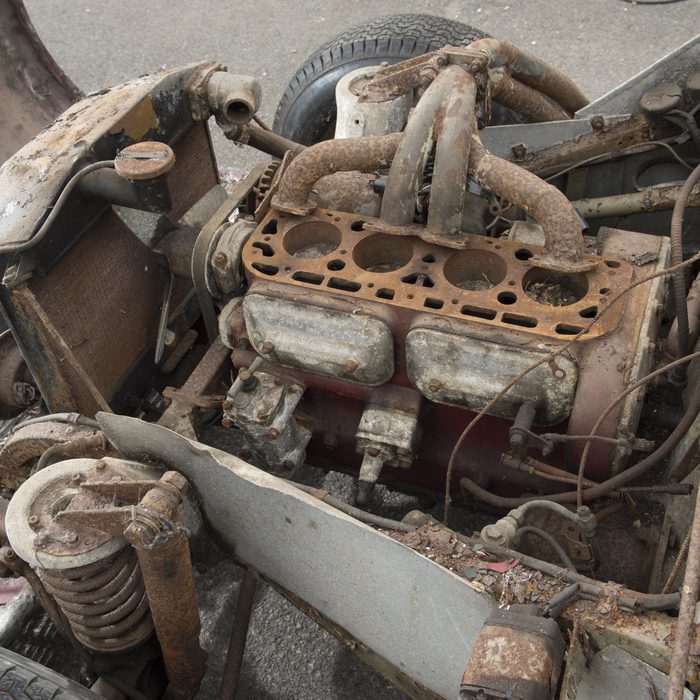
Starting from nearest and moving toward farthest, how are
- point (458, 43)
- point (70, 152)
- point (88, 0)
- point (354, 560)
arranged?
point (354, 560), point (70, 152), point (458, 43), point (88, 0)

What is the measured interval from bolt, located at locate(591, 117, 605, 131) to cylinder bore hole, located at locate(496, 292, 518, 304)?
3.23 ft

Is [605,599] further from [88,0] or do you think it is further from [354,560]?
[88,0]

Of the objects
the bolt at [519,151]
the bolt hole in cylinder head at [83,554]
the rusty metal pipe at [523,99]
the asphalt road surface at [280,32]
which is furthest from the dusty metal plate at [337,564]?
the asphalt road surface at [280,32]

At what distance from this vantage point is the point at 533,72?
2656 mm

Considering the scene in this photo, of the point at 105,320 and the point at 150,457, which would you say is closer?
the point at 150,457

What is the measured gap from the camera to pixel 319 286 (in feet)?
6.27

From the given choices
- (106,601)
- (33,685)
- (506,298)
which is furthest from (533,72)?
(33,685)

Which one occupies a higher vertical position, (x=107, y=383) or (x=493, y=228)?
(x=493, y=228)

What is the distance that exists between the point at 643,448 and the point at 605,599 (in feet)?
1.39

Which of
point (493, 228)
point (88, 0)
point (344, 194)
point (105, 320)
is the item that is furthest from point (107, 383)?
point (88, 0)

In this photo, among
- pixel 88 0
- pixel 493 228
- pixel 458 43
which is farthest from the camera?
pixel 88 0

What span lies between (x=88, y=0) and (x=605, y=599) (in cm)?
589

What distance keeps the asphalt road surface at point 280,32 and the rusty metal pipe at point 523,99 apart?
215 centimetres

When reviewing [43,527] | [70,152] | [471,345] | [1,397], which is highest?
[70,152]
